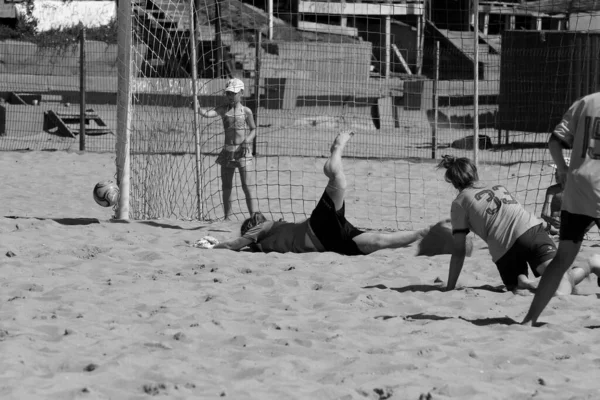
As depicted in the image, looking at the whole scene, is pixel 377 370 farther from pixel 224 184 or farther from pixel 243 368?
pixel 224 184

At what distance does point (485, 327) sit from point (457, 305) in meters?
0.55

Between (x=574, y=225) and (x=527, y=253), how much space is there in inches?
41.2

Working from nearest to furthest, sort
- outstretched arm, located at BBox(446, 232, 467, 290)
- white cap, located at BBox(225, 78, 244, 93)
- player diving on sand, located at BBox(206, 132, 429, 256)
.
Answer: outstretched arm, located at BBox(446, 232, 467, 290) → player diving on sand, located at BBox(206, 132, 429, 256) → white cap, located at BBox(225, 78, 244, 93)

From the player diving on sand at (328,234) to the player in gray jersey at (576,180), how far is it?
2.42 metres

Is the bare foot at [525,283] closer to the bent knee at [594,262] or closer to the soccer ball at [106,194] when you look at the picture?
the bent knee at [594,262]

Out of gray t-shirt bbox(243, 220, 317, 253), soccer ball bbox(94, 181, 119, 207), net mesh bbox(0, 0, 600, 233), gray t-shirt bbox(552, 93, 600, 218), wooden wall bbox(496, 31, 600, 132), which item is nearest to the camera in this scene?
gray t-shirt bbox(552, 93, 600, 218)

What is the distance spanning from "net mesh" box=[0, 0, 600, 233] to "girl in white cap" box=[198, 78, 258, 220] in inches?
7.9

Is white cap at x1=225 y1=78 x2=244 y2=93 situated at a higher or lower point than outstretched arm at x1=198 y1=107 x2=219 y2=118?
higher

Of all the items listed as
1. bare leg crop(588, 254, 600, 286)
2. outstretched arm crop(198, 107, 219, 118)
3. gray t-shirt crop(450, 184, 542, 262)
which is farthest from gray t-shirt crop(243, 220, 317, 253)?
outstretched arm crop(198, 107, 219, 118)

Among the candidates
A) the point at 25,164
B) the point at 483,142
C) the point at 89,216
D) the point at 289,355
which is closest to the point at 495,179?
the point at 483,142

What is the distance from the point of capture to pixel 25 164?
13898mm

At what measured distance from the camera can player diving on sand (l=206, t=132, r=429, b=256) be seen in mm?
7012

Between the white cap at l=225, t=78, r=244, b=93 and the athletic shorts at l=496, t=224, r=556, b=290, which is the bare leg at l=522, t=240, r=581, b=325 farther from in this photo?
the white cap at l=225, t=78, r=244, b=93

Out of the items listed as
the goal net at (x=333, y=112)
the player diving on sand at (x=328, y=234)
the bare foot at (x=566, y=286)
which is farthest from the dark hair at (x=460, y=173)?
the goal net at (x=333, y=112)
